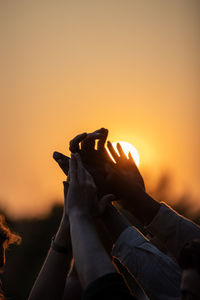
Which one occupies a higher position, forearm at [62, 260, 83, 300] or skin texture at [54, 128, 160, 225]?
skin texture at [54, 128, 160, 225]

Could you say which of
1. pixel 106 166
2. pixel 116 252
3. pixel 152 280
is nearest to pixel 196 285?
pixel 152 280

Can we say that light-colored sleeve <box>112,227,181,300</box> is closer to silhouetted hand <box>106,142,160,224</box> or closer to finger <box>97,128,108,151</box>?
silhouetted hand <box>106,142,160,224</box>

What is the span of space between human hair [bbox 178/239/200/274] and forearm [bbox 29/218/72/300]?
3.20ft

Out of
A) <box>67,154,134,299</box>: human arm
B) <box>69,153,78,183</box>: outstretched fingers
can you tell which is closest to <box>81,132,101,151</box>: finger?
<box>69,153,78,183</box>: outstretched fingers

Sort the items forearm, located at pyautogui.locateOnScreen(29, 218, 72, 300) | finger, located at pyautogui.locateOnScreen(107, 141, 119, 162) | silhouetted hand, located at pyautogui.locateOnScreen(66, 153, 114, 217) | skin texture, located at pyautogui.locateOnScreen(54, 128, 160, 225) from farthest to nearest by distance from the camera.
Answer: finger, located at pyautogui.locateOnScreen(107, 141, 119, 162), skin texture, located at pyautogui.locateOnScreen(54, 128, 160, 225), forearm, located at pyautogui.locateOnScreen(29, 218, 72, 300), silhouetted hand, located at pyautogui.locateOnScreen(66, 153, 114, 217)

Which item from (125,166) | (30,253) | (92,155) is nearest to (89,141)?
(92,155)

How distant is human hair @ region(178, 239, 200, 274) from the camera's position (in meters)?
1.45

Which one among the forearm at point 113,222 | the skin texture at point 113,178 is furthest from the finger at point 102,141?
the forearm at point 113,222

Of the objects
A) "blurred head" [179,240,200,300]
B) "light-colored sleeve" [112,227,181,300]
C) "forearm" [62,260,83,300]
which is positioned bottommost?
"forearm" [62,260,83,300]

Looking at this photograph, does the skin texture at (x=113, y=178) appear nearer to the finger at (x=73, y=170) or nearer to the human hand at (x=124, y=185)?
the human hand at (x=124, y=185)

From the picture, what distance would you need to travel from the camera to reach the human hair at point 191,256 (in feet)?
4.75

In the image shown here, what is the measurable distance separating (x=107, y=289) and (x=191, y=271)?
322 millimetres

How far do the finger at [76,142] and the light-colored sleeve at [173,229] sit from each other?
26.4 inches

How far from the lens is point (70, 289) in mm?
2584
